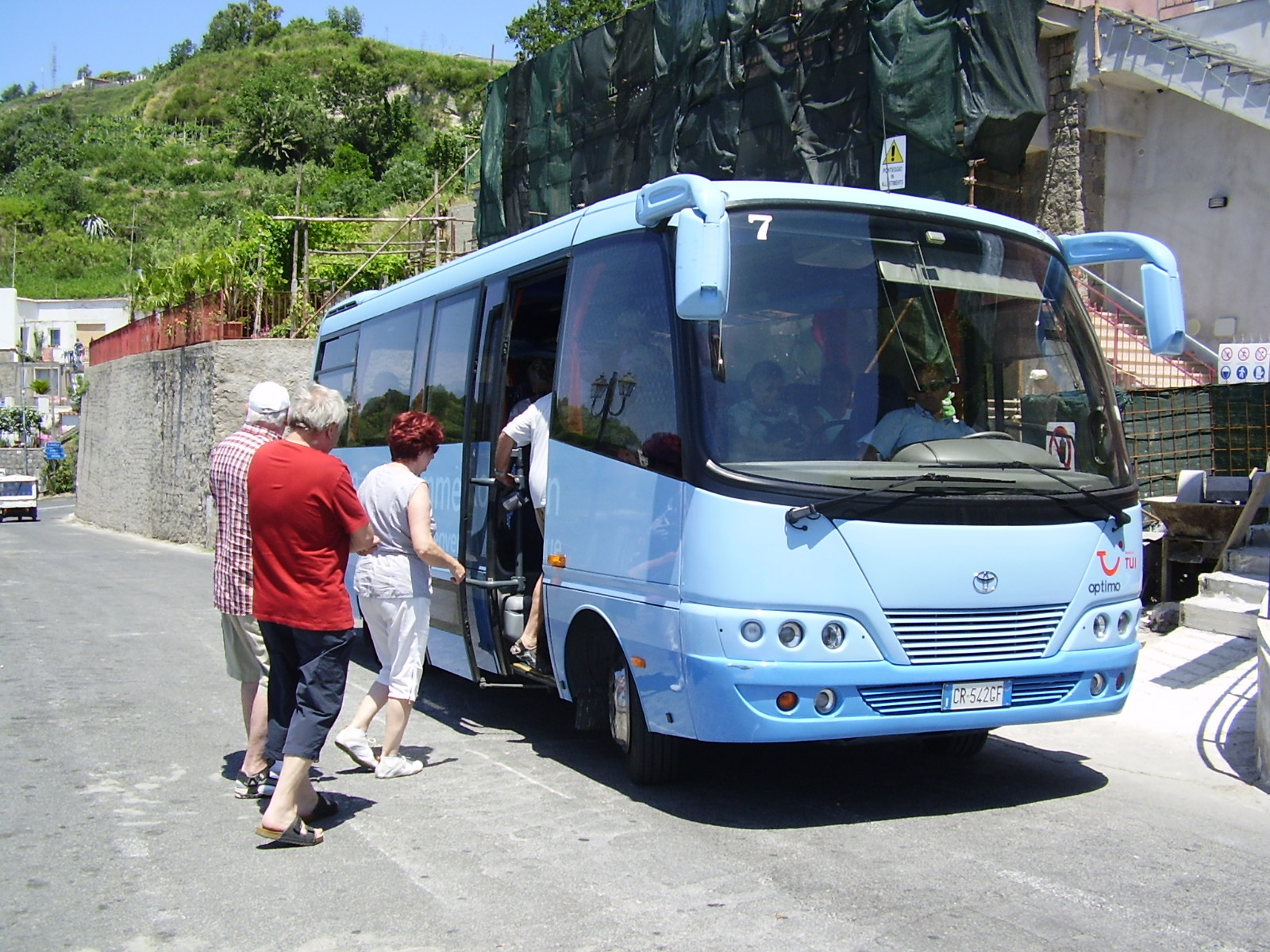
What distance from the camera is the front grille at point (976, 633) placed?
217 inches

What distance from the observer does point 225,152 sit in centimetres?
11050

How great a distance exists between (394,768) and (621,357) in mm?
2418

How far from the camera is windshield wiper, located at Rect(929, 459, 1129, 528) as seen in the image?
229 inches

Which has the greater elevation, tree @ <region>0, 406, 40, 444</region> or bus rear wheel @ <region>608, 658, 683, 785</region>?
tree @ <region>0, 406, 40, 444</region>

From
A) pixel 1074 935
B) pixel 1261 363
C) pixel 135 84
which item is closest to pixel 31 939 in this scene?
pixel 1074 935

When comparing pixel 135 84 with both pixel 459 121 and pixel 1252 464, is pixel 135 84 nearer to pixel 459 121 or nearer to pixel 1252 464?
pixel 459 121

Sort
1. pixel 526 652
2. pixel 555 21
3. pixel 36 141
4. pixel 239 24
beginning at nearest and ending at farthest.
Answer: pixel 526 652 < pixel 555 21 < pixel 36 141 < pixel 239 24

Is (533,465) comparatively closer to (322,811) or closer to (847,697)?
(322,811)

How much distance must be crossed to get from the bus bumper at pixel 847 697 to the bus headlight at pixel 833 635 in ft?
0.29

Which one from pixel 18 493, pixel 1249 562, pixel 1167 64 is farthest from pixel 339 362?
pixel 18 493

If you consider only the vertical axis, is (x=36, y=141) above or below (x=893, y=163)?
above

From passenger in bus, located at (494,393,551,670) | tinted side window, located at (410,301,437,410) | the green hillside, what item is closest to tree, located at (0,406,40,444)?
the green hillside

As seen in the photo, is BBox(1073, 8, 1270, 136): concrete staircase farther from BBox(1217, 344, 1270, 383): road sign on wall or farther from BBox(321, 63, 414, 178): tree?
BBox(321, 63, 414, 178): tree

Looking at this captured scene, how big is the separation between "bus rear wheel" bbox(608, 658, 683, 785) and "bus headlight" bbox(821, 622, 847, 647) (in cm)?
105
